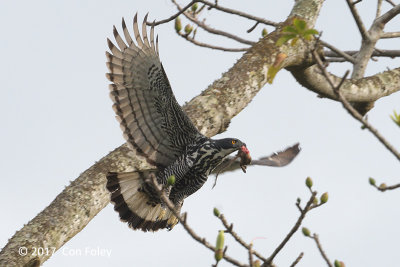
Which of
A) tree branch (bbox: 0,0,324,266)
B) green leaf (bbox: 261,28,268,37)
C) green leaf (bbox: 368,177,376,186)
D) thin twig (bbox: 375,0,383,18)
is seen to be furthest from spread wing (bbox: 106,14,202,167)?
thin twig (bbox: 375,0,383,18)

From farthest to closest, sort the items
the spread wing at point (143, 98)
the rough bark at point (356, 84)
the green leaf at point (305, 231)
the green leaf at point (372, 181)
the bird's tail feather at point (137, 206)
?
the rough bark at point (356, 84), the bird's tail feather at point (137, 206), the spread wing at point (143, 98), the green leaf at point (305, 231), the green leaf at point (372, 181)

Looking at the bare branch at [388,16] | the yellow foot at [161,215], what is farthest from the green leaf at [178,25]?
the bare branch at [388,16]

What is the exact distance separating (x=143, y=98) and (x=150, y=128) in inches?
9.7

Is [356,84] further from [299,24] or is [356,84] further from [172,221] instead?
[299,24]

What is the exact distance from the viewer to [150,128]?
17.1ft

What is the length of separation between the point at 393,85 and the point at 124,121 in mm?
2522

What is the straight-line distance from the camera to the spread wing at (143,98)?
5020 mm

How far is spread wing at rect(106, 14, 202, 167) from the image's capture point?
502 centimetres

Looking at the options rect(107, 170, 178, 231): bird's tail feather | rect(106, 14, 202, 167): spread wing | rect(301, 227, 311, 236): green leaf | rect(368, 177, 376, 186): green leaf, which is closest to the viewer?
rect(368, 177, 376, 186): green leaf

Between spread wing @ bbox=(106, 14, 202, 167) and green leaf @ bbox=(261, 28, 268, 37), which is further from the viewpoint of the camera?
green leaf @ bbox=(261, 28, 268, 37)

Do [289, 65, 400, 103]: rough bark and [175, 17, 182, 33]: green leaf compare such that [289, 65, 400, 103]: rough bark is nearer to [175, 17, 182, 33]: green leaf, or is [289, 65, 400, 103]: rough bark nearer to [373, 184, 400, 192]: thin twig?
[175, 17, 182, 33]: green leaf

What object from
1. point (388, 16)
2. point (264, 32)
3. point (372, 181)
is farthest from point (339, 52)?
point (372, 181)

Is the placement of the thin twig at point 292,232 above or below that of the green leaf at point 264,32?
below

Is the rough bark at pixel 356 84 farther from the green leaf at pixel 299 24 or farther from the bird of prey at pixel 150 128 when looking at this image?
the green leaf at pixel 299 24
